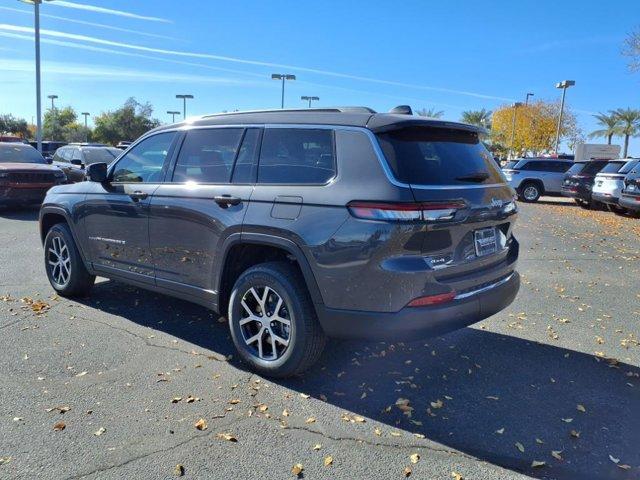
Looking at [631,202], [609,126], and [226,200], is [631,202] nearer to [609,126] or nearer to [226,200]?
[226,200]

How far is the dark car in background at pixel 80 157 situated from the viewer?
1614 cm

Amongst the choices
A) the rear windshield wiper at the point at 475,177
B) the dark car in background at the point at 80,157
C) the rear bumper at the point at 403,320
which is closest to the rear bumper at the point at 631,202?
the rear windshield wiper at the point at 475,177

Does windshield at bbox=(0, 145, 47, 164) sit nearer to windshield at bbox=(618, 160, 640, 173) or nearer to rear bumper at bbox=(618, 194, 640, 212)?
rear bumper at bbox=(618, 194, 640, 212)

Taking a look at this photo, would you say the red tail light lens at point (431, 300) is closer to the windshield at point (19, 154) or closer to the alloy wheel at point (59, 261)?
the alloy wheel at point (59, 261)

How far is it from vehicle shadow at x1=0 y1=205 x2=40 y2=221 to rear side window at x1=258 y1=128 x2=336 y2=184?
1036 centimetres

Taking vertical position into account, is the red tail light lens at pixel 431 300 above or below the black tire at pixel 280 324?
above

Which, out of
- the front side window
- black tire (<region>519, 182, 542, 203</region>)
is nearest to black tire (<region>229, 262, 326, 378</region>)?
the front side window

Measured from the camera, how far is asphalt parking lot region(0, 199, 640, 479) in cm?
292

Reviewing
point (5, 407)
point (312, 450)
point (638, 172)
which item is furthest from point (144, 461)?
point (638, 172)

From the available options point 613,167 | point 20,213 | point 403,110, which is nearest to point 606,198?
point 613,167

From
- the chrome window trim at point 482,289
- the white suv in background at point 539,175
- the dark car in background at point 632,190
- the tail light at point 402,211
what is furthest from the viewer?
the white suv in background at point 539,175

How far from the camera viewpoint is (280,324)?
3879 millimetres

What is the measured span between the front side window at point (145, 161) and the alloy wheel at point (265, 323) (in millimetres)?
1528

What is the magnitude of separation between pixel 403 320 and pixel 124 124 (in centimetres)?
6694
